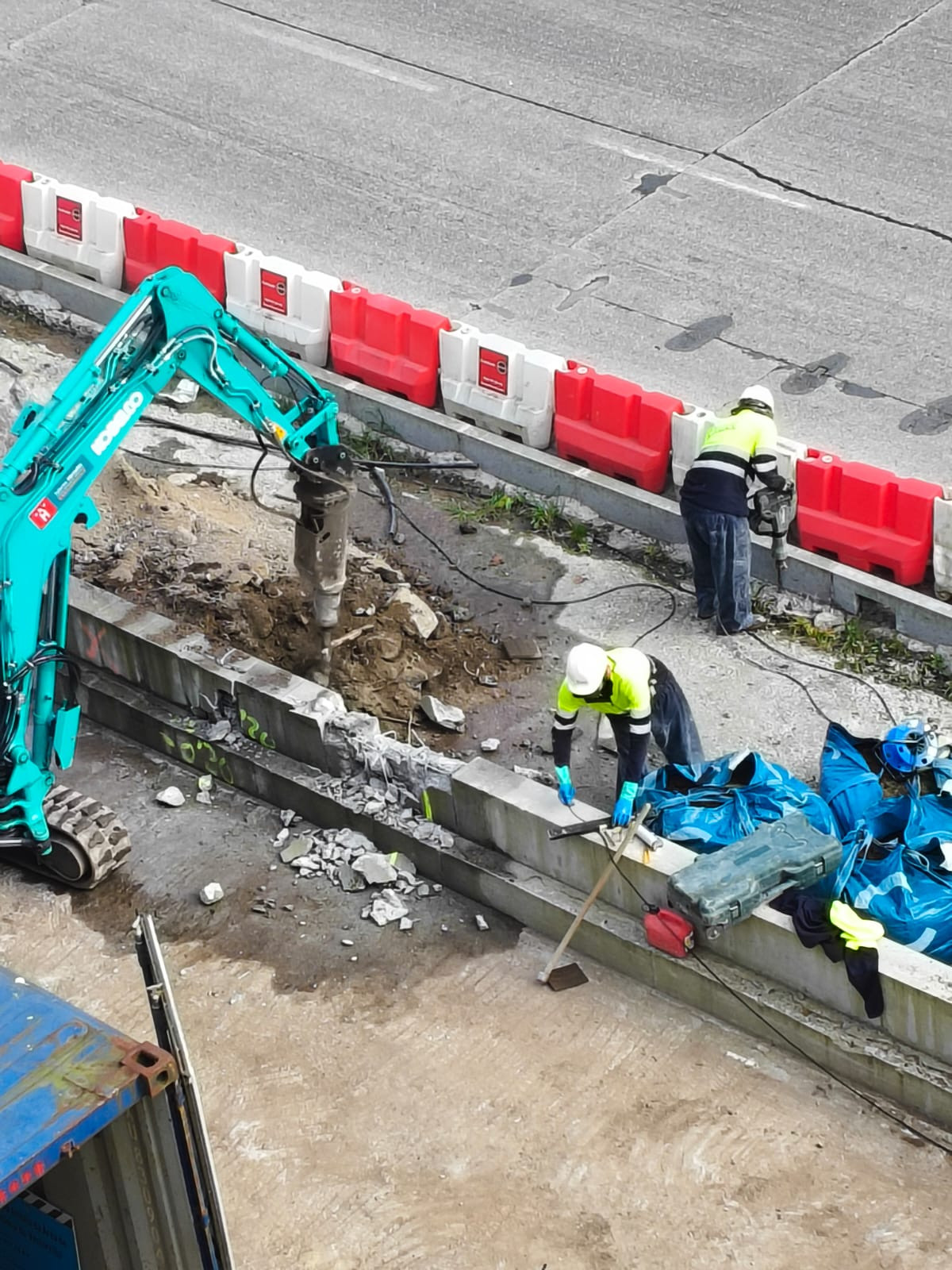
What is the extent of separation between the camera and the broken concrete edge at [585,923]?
9.16 m

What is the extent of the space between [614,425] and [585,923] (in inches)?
181

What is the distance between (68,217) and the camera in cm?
1603

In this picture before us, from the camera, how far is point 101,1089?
6418 mm

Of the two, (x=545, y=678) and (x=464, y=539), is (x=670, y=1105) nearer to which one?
(x=545, y=678)

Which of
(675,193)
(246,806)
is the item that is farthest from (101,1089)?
(675,193)

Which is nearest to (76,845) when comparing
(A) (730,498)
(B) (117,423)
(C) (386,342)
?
(B) (117,423)

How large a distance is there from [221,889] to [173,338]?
10.6ft

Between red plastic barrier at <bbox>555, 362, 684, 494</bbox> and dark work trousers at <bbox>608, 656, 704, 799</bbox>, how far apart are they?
9.04ft

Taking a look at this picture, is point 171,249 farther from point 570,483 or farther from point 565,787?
point 565,787

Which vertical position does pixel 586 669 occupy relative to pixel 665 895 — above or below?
above

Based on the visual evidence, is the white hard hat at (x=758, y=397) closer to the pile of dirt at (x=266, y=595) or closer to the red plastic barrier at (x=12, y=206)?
the pile of dirt at (x=266, y=595)

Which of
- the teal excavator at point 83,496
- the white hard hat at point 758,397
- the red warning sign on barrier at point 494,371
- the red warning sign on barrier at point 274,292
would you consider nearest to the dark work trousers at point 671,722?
the teal excavator at point 83,496

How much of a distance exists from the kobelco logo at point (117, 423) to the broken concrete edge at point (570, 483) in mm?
4337

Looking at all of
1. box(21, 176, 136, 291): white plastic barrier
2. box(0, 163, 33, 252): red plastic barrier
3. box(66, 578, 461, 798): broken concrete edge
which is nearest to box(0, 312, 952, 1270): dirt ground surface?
box(66, 578, 461, 798): broken concrete edge
